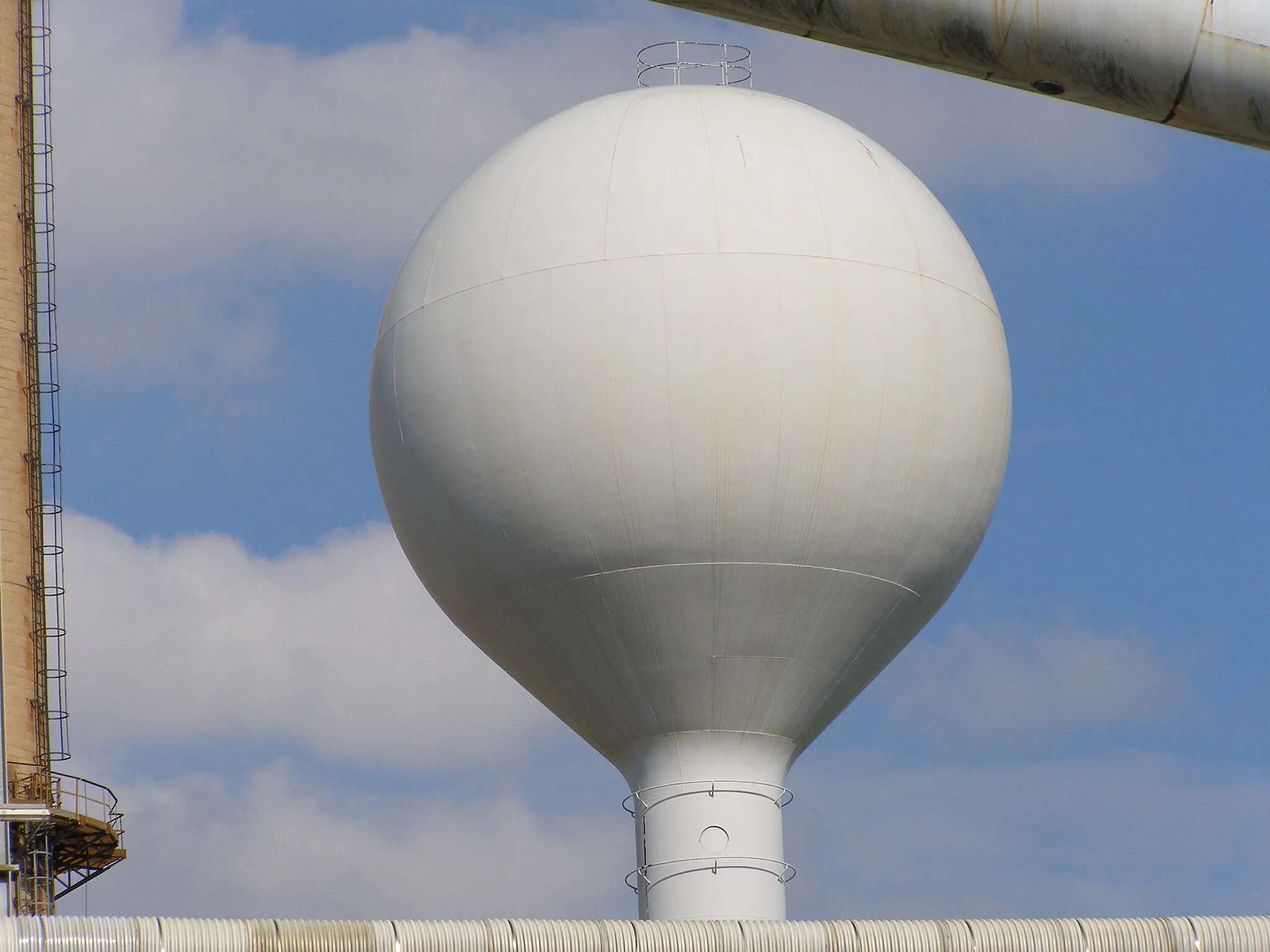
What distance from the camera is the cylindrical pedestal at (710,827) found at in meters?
21.4

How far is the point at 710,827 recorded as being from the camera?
21.6 m

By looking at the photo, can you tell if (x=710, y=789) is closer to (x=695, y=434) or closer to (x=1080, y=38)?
(x=695, y=434)

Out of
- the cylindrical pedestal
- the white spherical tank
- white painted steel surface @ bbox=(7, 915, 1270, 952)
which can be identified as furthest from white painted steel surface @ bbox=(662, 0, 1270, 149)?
the cylindrical pedestal

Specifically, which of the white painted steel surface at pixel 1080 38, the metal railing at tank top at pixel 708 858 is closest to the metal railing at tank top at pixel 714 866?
the metal railing at tank top at pixel 708 858

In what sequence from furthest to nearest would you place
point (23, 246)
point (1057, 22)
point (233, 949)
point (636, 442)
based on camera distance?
point (23, 246) → point (636, 442) → point (233, 949) → point (1057, 22)

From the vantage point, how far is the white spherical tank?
2006 centimetres

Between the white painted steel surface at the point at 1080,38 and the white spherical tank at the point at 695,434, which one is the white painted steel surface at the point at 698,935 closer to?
the white spherical tank at the point at 695,434

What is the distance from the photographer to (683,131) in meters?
21.3

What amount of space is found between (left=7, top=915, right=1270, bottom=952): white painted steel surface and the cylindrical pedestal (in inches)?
152

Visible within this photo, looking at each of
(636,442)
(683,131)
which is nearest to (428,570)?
(636,442)

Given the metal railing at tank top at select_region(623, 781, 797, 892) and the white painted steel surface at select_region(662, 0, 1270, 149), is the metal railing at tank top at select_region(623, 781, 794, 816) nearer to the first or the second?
the metal railing at tank top at select_region(623, 781, 797, 892)

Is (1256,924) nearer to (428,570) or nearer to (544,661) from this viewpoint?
(544,661)

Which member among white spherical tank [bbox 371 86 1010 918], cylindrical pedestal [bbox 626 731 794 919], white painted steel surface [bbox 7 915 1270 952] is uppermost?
white spherical tank [bbox 371 86 1010 918]

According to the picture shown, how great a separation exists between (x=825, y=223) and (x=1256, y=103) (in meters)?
14.7
